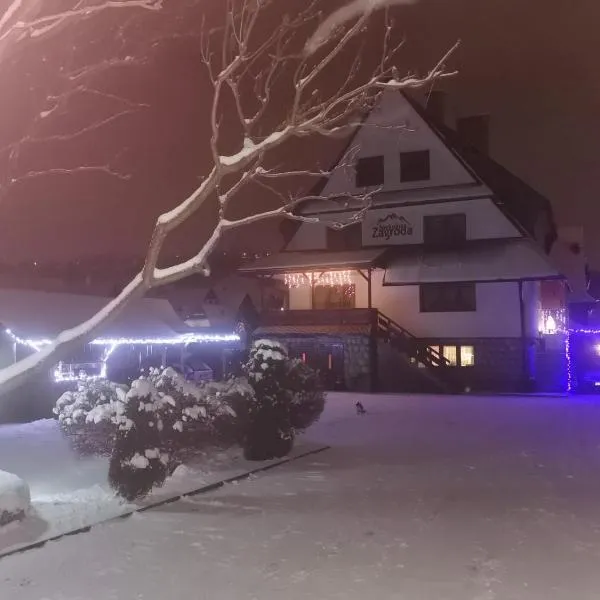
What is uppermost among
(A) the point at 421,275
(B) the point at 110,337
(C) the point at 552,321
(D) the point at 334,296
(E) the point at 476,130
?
(E) the point at 476,130

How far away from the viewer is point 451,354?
106 ft

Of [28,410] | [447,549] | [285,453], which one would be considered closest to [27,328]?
[28,410]

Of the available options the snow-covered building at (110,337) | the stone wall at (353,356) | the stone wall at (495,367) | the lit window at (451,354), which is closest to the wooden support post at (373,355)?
the stone wall at (353,356)

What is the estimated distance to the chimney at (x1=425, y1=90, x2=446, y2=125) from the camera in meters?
37.3

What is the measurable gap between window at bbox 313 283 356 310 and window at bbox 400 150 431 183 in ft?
18.7

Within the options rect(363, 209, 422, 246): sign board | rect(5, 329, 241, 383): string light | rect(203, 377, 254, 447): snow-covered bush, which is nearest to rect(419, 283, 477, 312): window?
rect(363, 209, 422, 246): sign board

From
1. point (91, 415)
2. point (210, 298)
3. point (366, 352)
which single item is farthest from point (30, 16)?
point (210, 298)

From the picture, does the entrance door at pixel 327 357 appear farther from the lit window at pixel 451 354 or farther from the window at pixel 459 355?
the lit window at pixel 451 354

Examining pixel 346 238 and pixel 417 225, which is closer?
pixel 417 225

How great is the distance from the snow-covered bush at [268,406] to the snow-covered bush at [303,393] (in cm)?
22

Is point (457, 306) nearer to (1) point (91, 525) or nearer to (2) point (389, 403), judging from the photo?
(2) point (389, 403)

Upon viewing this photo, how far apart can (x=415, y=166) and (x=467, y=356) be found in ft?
29.4

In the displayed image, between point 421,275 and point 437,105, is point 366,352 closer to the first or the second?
point 421,275

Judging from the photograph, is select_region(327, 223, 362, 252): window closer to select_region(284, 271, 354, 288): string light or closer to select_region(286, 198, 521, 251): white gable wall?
select_region(286, 198, 521, 251): white gable wall
